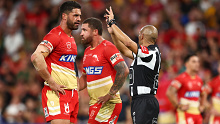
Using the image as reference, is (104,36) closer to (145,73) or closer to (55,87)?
(145,73)

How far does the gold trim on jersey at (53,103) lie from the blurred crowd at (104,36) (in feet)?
17.6

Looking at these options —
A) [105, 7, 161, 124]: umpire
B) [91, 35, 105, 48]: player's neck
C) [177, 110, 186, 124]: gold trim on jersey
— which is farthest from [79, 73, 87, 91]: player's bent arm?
[177, 110, 186, 124]: gold trim on jersey

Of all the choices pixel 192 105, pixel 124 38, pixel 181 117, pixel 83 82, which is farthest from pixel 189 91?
pixel 124 38

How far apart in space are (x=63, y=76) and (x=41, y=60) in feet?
2.10

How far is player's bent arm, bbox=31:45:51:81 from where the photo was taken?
6.98 metres

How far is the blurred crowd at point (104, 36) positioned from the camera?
43.8ft

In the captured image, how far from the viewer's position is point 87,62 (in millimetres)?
8047

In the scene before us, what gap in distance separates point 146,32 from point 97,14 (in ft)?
27.9

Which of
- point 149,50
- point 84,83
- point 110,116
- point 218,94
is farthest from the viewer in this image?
point 218,94

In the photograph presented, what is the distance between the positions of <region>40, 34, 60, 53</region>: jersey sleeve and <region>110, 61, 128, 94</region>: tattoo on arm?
1.25 meters

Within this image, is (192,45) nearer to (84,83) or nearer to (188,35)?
(188,35)

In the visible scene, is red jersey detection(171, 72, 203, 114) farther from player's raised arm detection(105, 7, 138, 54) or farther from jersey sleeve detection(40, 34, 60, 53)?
jersey sleeve detection(40, 34, 60, 53)

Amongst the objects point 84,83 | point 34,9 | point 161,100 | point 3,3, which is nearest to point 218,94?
point 161,100

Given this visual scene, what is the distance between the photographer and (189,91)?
10.4 m
